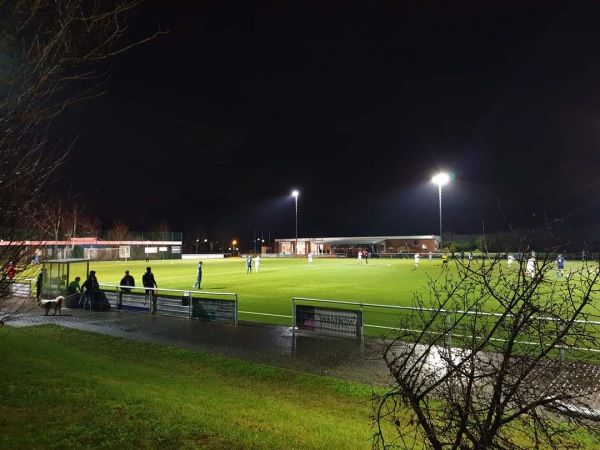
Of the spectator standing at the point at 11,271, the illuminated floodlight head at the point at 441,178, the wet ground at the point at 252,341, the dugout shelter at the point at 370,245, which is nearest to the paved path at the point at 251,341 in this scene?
the wet ground at the point at 252,341

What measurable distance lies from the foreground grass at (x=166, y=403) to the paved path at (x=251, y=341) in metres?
0.70

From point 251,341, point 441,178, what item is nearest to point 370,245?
point 441,178

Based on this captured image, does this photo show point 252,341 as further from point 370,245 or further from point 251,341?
point 370,245

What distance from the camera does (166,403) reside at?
5.88m

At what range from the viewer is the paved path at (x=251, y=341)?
9.15 m

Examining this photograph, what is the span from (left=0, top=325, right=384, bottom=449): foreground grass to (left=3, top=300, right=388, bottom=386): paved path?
0.70 meters

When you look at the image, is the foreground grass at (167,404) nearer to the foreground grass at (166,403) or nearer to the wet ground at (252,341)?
the foreground grass at (166,403)

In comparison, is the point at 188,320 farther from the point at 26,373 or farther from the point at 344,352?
the point at 26,373

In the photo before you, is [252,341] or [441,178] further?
[441,178]

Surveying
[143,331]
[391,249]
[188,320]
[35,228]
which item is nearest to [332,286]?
[188,320]

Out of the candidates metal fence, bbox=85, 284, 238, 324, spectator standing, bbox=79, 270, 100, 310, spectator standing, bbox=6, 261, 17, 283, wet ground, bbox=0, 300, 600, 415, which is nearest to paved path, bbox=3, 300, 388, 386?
wet ground, bbox=0, 300, 600, 415

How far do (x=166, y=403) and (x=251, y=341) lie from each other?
5.71m

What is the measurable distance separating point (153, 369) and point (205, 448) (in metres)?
5.20

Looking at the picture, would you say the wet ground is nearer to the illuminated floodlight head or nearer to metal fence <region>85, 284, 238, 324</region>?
metal fence <region>85, 284, 238, 324</region>
